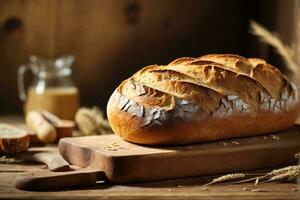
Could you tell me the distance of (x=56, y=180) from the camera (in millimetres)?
1340

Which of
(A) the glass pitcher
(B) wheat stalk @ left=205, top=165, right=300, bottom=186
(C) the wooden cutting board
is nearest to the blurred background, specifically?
(A) the glass pitcher

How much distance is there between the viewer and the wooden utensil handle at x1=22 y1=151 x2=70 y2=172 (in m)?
1.43

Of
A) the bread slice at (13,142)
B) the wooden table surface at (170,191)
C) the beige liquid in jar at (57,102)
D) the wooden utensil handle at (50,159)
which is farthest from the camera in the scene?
the beige liquid in jar at (57,102)

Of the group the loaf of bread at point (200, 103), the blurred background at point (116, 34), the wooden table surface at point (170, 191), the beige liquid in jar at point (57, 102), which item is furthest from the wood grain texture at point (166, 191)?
the blurred background at point (116, 34)

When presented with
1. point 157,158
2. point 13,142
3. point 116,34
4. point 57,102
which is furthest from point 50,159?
point 116,34

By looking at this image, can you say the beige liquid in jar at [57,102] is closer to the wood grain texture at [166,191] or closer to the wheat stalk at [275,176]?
the wood grain texture at [166,191]

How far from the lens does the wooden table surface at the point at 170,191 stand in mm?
1295

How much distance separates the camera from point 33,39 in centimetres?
254

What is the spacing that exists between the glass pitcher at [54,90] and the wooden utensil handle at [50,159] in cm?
46

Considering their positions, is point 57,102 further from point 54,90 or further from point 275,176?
point 275,176

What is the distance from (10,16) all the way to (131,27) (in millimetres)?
450

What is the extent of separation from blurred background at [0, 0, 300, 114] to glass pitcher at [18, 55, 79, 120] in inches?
13.4

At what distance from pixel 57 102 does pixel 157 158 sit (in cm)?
82

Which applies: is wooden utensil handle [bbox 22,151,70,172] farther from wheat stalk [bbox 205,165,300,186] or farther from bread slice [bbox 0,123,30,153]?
wheat stalk [bbox 205,165,300,186]
